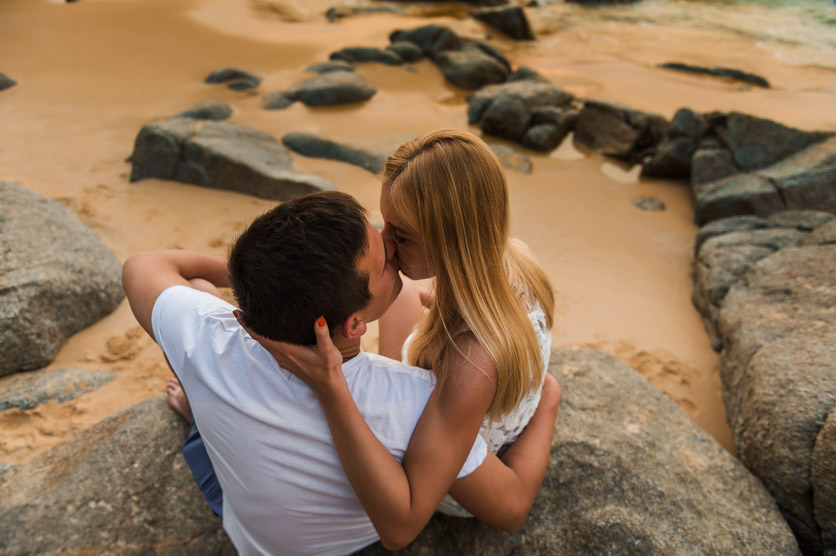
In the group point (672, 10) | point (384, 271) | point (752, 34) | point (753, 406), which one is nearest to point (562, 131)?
point (753, 406)

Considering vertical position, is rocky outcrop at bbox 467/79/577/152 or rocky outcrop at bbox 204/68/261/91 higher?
rocky outcrop at bbox 467/79/577/152

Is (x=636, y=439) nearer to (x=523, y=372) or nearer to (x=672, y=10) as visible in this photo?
(x=523, y=372)

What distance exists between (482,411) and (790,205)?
180 inches

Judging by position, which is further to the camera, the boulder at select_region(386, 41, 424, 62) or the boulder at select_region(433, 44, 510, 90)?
the boulder at select_region(386, 41, 424, 62)

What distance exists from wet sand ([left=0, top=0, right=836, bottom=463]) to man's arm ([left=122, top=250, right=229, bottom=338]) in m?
1.00

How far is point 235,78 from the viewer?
25.3 feet

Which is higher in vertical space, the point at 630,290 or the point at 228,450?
the point at 228,450

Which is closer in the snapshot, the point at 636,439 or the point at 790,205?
the point at 636,439

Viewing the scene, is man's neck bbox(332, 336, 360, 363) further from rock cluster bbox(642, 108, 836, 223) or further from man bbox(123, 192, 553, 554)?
rock cluster bbox(642, 108, 836, 223)

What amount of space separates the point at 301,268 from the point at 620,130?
614cm

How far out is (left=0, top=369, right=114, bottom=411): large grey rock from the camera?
256 centimetres

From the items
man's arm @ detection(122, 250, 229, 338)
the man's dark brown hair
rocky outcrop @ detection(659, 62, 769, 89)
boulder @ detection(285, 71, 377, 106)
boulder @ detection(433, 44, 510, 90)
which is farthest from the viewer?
rocky outcrop @ detection(659, 62, 769, 89)

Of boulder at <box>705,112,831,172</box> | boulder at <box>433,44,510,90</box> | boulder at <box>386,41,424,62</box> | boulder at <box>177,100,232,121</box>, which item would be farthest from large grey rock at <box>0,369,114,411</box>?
boulder at <box>386,41,424,62</box>

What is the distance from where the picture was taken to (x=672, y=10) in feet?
49.4
